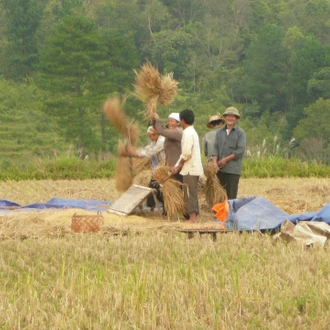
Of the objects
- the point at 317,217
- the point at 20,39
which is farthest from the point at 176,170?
the point at 20,39

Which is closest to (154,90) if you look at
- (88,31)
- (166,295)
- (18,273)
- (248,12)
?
(18,273)

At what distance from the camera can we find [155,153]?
30.6 feet

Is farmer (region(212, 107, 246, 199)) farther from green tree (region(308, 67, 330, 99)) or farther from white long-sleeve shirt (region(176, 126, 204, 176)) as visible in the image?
green tree (region(308, 67, 330, 99))

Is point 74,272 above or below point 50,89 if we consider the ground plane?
above

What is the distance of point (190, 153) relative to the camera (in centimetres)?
→ 845

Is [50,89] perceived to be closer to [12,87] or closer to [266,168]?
[12,87]

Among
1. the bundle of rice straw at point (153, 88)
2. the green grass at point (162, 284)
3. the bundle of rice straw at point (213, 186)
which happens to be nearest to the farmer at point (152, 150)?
the bundle of rice straw at point (153, 88)

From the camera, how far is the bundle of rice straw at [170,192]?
8.59 meters

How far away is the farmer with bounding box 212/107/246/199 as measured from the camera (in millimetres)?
9117

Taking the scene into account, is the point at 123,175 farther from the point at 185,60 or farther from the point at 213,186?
the point at 185,60

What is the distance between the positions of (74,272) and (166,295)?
2.98 feet

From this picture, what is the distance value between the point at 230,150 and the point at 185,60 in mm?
45440

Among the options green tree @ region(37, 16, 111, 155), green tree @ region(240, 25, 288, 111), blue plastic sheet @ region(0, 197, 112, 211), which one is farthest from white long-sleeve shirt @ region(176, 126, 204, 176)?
green tree @ region(240, 25, 288, 111)

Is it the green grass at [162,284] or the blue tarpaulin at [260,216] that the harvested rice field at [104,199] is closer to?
the blue tarpaulin at [260,216]
